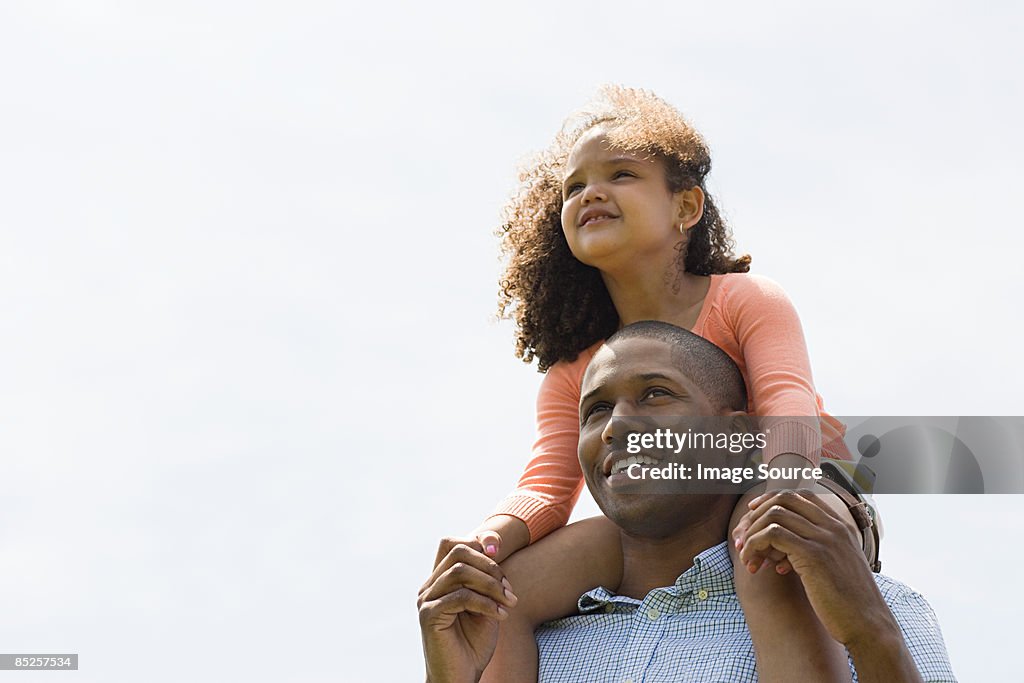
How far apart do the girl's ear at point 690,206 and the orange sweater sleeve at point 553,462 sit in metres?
0.65

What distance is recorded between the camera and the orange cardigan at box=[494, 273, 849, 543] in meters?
5.08

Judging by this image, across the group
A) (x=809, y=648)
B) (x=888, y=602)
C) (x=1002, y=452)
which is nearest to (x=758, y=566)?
(x=809, y=648)

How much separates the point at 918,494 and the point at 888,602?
3.19ft

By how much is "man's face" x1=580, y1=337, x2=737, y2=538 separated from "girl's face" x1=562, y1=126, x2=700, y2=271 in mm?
579

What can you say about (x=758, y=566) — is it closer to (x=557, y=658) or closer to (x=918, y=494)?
(x=557, y=658)

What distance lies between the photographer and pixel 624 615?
16.3ft

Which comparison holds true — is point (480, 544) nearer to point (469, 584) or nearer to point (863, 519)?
point (469, 584)

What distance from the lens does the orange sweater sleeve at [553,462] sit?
17.5 feet

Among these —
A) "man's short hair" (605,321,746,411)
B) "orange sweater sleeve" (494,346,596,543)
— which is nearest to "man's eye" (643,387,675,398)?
"man's short hair" (605,321,746,411)

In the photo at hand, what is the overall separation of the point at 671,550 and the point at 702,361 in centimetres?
67

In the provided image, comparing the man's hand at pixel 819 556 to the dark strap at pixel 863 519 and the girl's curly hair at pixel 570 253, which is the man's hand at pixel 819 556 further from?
the girl's curly hair at pixel 570 253

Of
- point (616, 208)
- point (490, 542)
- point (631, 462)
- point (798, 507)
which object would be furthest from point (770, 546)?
point (616, 208)

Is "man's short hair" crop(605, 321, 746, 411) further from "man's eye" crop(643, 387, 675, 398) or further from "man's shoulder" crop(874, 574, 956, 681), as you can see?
"man's shoulder" crop(874, 574, 956, 681)

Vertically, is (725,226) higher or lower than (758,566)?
higher
